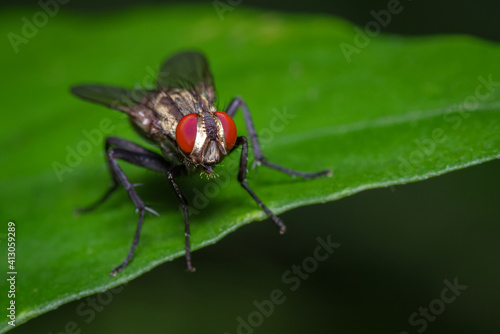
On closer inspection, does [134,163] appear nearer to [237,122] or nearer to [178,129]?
[178,129]

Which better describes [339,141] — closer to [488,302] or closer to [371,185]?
[371,185]

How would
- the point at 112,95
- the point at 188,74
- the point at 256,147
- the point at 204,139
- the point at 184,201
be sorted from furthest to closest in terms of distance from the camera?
the point at 188,74 < the point at 112,95 < the point at 256,147 < the point at 184,201 < the point at 204,139

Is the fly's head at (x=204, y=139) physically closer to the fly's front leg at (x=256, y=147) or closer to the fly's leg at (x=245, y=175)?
the fly's leg at (x=245, y=175)

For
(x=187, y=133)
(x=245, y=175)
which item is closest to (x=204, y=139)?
(x=187, y=133)

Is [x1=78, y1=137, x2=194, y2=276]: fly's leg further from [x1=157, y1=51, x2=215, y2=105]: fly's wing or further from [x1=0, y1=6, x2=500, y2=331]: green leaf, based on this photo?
[x1=157, y1=51, x2=215, y2=105]: fly's wing

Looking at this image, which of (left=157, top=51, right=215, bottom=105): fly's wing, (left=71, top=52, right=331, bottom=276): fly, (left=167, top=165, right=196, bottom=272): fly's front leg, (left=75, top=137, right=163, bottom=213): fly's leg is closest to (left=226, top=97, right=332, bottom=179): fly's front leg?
(left=71, top=52, right=331, bottom=276): fly

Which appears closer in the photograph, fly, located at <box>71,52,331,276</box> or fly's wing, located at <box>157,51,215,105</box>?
fly, located at <box>71,52,331,276</box>

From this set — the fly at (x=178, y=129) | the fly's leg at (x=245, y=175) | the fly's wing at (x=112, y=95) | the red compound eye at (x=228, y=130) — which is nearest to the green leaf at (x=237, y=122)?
the fly's leg at (x=245, y=175)

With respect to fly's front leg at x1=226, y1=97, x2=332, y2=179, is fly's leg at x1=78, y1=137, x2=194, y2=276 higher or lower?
higher
